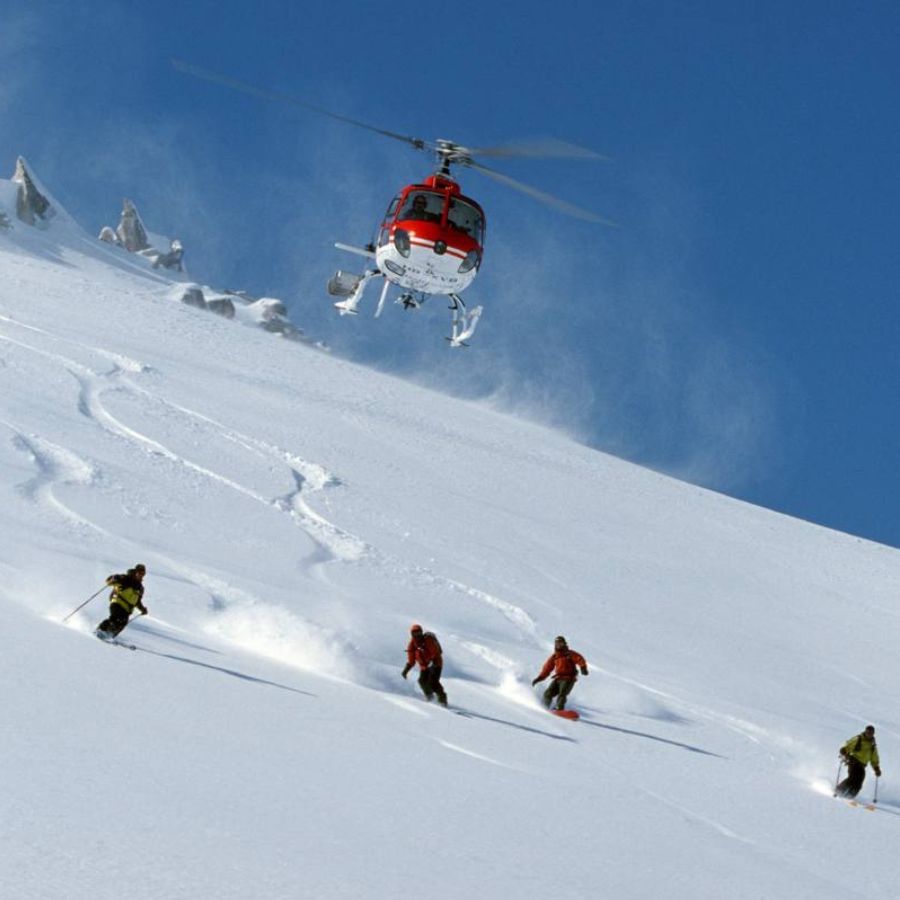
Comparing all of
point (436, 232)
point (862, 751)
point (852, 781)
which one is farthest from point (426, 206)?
point (852, 781)

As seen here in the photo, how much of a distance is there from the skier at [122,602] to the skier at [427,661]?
2851mm

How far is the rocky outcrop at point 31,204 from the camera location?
124m

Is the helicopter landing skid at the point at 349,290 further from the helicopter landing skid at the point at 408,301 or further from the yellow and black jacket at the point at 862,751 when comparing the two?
the yellow and black jacket at the point at 862,751

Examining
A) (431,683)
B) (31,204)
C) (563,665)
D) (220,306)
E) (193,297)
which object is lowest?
(431,683)

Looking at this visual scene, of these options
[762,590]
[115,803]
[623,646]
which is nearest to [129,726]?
[115,803]

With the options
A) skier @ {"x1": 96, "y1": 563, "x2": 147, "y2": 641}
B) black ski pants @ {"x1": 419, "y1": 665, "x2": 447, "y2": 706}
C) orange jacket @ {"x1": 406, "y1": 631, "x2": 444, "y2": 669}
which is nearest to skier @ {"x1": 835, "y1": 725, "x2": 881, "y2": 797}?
black ski pants @ {"x1": 419, "y1": 665, "x2": 447, "y2": 706}

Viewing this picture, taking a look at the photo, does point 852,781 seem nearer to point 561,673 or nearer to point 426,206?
point 561,673

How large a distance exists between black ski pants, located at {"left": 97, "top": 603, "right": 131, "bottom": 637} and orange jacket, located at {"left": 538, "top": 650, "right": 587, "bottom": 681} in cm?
482

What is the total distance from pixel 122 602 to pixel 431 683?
3.29 m

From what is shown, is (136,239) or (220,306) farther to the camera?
(136,239)

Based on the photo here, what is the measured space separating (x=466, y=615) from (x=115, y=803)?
35.6ft

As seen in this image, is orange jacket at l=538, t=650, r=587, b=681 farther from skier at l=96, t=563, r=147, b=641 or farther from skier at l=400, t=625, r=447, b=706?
skier at l=96, t=563, r=147, b=641

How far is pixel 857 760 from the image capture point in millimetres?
11641

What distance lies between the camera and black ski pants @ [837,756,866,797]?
11.5 m
